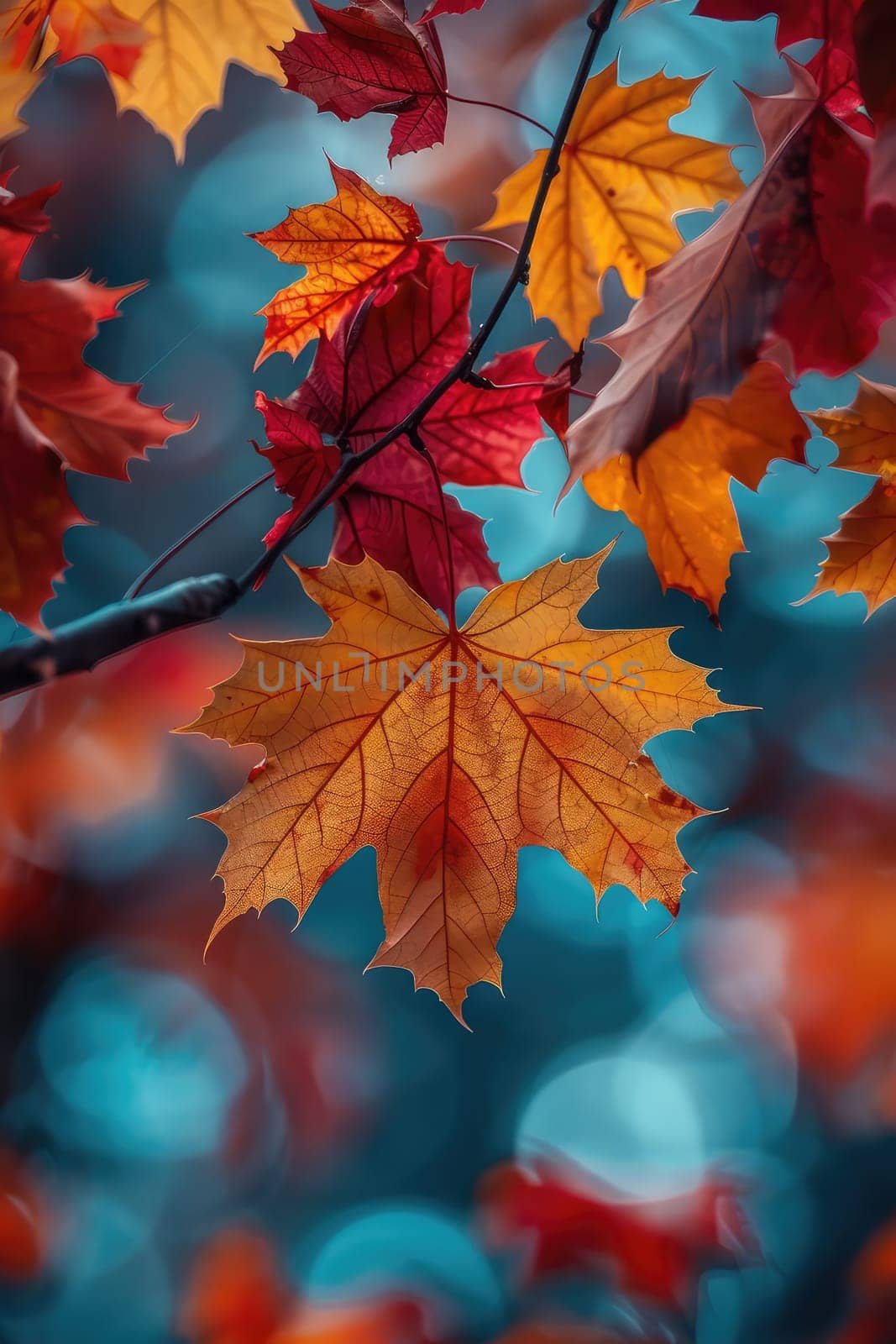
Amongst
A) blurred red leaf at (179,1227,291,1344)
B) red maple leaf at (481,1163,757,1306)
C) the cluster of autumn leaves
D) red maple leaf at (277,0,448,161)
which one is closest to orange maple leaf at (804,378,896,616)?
the cluster of autumn leaves

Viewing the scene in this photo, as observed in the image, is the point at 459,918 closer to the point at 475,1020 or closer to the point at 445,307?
the point at 445,307

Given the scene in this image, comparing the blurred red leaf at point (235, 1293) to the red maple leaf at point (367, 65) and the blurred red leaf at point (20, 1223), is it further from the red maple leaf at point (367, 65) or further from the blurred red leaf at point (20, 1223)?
the red maple leaf at point (367, 65)

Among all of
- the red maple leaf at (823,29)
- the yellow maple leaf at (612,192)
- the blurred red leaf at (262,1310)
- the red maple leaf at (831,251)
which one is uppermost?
the yellow maple leaf at (612,192)

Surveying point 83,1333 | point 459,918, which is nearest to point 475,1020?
point 83,1333

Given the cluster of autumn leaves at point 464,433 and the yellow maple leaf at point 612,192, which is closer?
Answer: the cluster of autumn leaves at point 464,433

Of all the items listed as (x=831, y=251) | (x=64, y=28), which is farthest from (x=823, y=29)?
(x=64, y=28)

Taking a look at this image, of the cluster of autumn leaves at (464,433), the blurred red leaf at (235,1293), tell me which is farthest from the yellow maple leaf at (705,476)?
the blurred red leaf at (235,1293)
